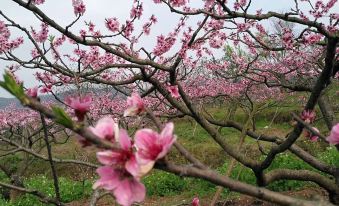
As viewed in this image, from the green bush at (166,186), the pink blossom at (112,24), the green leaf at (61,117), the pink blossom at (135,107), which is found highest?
the pink blossom at (112,24)

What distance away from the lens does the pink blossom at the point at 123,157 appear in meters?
0.92

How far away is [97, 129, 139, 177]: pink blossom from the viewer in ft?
3.03

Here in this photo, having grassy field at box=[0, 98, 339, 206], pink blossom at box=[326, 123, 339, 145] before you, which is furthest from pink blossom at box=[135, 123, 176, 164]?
grassy field at box=[0, 98, 339, 206]

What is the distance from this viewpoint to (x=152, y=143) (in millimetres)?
957

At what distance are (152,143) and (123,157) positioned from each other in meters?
0.08

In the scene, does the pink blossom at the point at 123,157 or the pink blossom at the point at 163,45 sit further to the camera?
the pink blossom at the point at 163,45

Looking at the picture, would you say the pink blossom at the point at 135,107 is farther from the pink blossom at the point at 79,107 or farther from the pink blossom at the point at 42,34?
the pink blossom at the point at 42,34

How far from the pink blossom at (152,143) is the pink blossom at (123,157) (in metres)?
0.02

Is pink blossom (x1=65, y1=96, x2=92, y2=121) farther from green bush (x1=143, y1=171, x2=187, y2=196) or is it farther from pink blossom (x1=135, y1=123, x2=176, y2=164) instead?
green bush (x1=143, y1=171, x2=187, y2=196)

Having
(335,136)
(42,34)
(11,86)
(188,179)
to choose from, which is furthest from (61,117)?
(188,179)

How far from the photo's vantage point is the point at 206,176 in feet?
2.56

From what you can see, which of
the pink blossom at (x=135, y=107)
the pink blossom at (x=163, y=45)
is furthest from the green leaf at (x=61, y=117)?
the pink blossom at (x=163, y=45)

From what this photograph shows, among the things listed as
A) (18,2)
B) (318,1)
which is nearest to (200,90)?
(318,1)

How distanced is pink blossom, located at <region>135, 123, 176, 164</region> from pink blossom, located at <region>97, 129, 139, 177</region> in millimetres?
25
